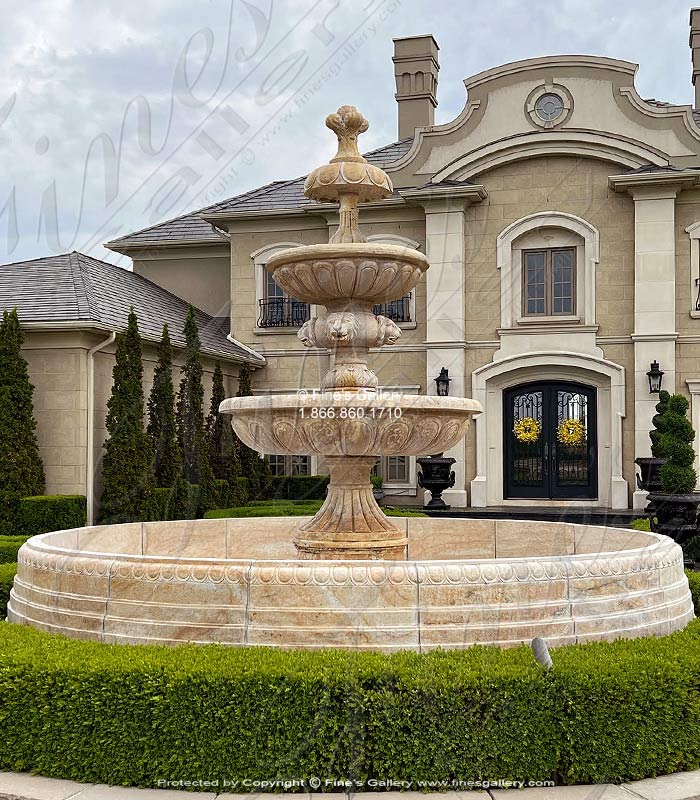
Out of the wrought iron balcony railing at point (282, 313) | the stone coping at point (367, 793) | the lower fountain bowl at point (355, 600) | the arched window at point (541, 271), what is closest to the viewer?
the stone coping at point (367, 793)

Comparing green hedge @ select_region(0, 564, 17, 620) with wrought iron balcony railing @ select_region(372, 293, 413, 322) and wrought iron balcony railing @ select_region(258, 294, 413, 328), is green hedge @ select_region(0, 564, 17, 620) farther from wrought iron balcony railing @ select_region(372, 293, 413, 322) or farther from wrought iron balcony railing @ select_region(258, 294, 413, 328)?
wrought iron balcony railing @ select_region(258, 294, 413, 328)

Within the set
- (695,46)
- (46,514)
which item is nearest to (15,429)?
(46,514)

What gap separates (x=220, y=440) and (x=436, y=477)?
4.83m

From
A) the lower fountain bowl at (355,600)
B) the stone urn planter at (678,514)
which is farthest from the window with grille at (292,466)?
the lower fountain bowl at (355,600)

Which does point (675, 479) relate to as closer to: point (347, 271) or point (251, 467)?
point (347, 271)

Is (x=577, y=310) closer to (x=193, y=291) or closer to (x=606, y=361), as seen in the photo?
(x=606, y=361)

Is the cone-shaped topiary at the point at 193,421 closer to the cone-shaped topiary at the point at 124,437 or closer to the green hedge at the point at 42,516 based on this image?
the cone-shaped topiary at the point at 124,437

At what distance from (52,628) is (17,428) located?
9640 millimetres

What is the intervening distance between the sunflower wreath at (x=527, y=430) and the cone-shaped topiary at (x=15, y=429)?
35.3 ft

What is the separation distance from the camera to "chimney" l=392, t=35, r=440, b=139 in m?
25.4

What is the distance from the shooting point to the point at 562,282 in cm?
2141

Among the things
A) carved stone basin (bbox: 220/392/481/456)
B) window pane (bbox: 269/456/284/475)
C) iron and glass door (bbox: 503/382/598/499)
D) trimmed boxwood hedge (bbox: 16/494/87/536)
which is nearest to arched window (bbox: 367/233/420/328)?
iron and glass door (bbox: 503/382/598/499)

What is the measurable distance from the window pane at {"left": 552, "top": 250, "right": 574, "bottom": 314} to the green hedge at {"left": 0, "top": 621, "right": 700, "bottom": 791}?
1677cm

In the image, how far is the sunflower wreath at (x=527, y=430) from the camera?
21547 mm
